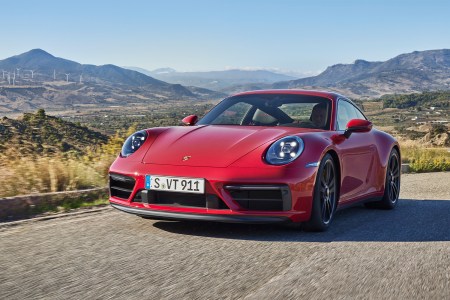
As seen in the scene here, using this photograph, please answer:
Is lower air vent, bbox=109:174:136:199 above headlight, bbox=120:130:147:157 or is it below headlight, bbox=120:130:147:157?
below

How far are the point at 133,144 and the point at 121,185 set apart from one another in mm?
437

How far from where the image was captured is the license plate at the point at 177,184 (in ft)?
15.5

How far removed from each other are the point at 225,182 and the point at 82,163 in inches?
158

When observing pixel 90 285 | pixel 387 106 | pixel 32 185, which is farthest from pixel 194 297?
pixel 387 106

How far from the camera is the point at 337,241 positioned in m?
4.84

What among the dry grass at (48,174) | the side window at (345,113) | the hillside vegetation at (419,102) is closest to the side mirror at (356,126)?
the side window at (345,113)

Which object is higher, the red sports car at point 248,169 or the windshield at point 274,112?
the windshield at point 274,112

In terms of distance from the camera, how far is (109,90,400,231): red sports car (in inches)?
187

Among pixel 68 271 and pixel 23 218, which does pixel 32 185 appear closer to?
pixel 23 218

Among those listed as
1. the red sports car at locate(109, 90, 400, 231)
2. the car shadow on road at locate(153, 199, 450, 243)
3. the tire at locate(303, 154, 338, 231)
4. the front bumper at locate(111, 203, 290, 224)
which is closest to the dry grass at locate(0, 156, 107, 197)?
the red sports car at locate(109, 90, 400, 231)

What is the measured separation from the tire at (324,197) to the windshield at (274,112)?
675mm

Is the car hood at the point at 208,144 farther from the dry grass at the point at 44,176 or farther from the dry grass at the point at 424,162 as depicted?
the dry grass at the point at 424,162

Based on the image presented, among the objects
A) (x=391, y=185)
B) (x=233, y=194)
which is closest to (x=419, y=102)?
(x=391, y=185)

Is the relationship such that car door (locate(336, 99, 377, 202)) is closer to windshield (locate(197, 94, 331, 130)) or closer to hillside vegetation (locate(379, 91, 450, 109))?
windshield (locate(197, 94, 331, 130))
